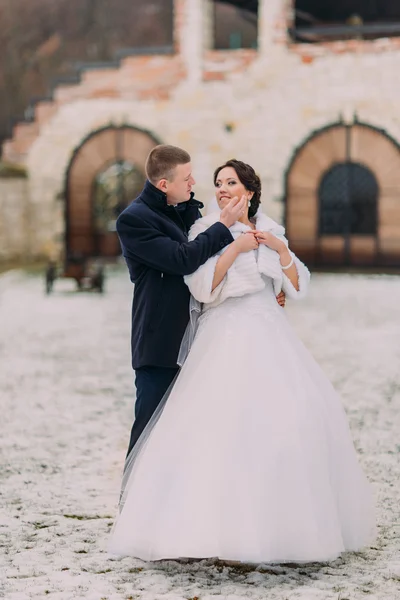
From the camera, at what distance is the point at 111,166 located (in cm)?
2081

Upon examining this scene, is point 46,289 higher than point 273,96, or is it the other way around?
point 273,96

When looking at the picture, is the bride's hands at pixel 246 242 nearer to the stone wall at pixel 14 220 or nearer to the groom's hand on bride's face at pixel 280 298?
the groom's hand on bride's face at pixel 280 298

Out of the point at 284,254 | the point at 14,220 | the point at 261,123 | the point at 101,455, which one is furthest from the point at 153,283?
the point at 14,220

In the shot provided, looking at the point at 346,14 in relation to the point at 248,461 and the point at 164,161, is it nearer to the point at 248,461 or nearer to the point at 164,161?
the point at 164,161

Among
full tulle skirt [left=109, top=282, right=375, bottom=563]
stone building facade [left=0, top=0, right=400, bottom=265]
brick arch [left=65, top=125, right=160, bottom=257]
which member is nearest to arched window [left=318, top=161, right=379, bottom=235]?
stone building facade [left=0, top=0, right=400, bottom=265]

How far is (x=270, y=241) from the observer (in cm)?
363

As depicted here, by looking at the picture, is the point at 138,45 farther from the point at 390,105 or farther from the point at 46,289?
the point at 46,289

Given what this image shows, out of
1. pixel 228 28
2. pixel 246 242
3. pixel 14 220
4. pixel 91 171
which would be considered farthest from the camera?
pixel 228 28

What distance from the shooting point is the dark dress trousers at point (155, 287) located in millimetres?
3623

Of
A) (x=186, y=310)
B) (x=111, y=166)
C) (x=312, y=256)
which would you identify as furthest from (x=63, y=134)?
(x=186, y=310)

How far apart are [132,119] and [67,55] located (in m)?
13.1

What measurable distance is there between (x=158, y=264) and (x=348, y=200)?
51.0 feet

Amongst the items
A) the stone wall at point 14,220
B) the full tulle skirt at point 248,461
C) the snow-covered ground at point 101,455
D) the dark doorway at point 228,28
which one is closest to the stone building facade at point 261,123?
the stone wall at point 14,220

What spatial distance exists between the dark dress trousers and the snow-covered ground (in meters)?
0.60
